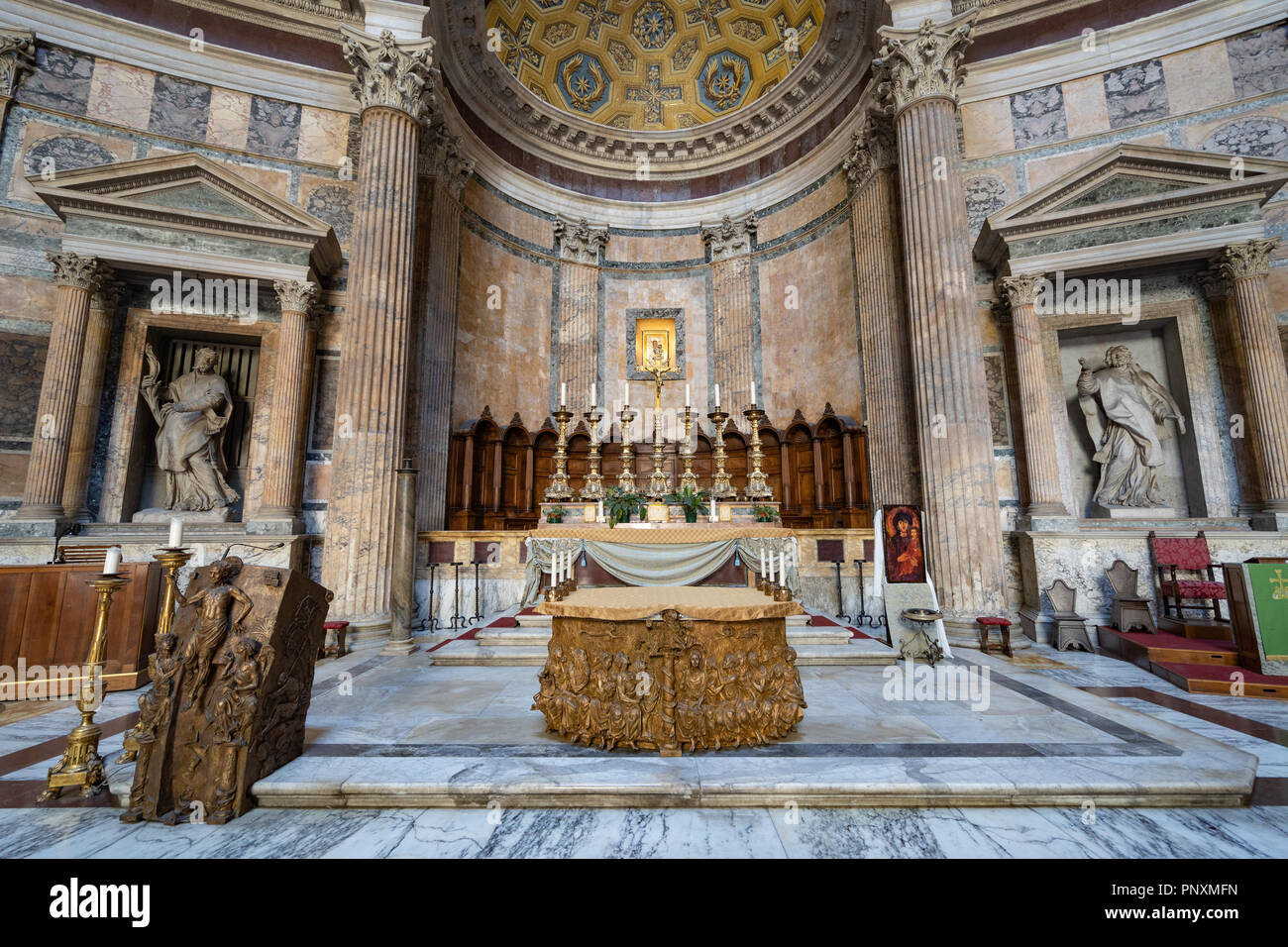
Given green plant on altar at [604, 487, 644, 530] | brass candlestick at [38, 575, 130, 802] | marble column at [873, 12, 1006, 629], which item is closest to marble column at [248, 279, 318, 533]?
green plant on altar at [604, 487, 644, 530]

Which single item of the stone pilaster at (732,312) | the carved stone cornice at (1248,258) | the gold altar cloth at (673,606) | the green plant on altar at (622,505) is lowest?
the gold altar cloth at (673,606)

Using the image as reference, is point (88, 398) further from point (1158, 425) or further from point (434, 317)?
point (1158, 425)

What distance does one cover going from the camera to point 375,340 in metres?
7.98

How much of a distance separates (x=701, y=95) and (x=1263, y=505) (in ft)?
54.2

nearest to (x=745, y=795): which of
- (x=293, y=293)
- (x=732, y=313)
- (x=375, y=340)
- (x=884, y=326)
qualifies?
(x=375, y=340)

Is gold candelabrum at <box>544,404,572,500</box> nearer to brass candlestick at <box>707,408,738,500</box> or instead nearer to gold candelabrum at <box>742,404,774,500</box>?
brass candlestick at <box>707,408,738,500</box>

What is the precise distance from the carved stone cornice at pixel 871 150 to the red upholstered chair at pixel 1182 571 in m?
8.03

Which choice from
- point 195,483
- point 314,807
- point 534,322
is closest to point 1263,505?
point 314,807

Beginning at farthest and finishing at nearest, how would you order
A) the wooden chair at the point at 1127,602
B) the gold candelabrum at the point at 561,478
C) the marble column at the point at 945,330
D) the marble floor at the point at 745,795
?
the gold candelabrum at the point at 561,478 → the marble column at the point at 945,330 → the wooden chair at the point at 1127,602 → the marble floor at the point at 745,795

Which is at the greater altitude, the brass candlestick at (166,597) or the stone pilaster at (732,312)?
the stone pilaster at (732,312)

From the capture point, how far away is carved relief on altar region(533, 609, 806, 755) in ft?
11.0

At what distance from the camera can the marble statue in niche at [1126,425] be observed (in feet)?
27.5

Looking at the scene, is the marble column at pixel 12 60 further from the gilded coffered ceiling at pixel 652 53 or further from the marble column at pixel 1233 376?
the marble column at pixel 1233 376

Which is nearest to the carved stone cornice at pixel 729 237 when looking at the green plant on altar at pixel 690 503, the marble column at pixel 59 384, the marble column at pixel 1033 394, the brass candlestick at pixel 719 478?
the marble column at pixel 1033 394
